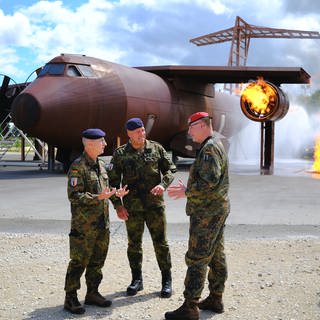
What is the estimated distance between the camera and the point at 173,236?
7.90 meters

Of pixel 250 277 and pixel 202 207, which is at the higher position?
pixel 202 207

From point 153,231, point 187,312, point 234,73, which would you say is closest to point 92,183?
point 153,231

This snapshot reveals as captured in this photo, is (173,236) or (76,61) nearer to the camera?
(173,236)

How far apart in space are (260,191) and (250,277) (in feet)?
26.3

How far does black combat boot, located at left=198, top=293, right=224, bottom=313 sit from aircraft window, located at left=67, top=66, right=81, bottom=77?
42.9 ft

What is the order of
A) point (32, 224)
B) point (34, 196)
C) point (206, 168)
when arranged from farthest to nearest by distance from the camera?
1. point (34, 196)
2. point (32, 224)
3. point (206, 168)

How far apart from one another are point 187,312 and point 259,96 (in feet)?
→ 54.0

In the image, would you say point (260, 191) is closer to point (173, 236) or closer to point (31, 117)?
point (173, 236)

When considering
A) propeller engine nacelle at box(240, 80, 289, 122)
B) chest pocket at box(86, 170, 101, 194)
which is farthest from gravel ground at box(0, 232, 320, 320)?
propeller engine nacelle at box(240, 80, 289, 122)

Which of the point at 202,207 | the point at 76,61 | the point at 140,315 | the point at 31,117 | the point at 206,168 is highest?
the point at 76,61

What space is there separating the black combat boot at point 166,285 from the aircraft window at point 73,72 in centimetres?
1247

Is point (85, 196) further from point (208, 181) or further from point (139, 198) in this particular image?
point (208, 181)

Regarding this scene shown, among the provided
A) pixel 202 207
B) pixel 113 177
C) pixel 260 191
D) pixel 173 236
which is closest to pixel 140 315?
Answer: pixel 202 207

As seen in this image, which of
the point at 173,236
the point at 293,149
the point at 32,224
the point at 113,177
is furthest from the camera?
the point at 293,149
